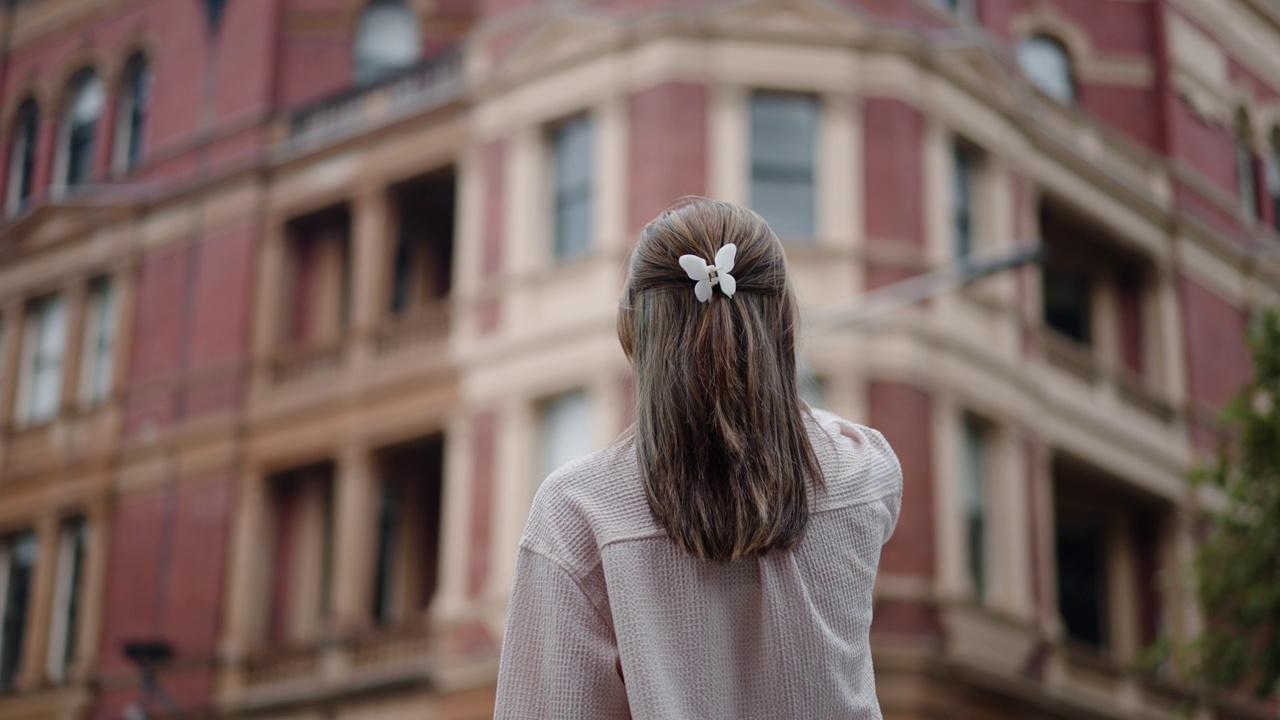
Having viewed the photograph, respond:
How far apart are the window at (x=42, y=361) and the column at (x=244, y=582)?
548 centimetres

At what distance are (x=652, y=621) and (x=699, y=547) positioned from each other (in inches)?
4.8

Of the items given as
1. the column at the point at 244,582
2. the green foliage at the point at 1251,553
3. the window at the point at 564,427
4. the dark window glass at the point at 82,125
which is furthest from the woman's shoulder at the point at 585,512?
the dark window glass at the point at 82,125

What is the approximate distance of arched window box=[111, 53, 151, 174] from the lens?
33469mm

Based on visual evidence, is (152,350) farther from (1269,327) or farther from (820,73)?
(1269,327)

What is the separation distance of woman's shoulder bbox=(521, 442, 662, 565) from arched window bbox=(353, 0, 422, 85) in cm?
2935

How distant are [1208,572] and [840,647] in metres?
18.4

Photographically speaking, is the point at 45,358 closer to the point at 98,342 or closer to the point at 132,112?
the point at 98,342

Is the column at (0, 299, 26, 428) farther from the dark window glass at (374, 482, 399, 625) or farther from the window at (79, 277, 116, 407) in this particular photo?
the dark window glass at (374, 482, 399, 625)

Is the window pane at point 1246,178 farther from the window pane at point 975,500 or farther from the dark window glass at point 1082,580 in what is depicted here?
the window pane at point 975,500

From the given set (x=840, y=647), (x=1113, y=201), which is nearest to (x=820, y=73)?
(x=1113, y=201)

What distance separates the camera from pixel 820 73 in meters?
25.4

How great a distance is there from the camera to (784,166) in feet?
83.0

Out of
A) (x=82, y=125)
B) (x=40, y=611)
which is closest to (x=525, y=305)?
(x=40, y=611)

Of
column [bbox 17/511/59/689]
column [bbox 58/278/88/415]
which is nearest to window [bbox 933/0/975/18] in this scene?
column [bbox 58/278/88/415]
